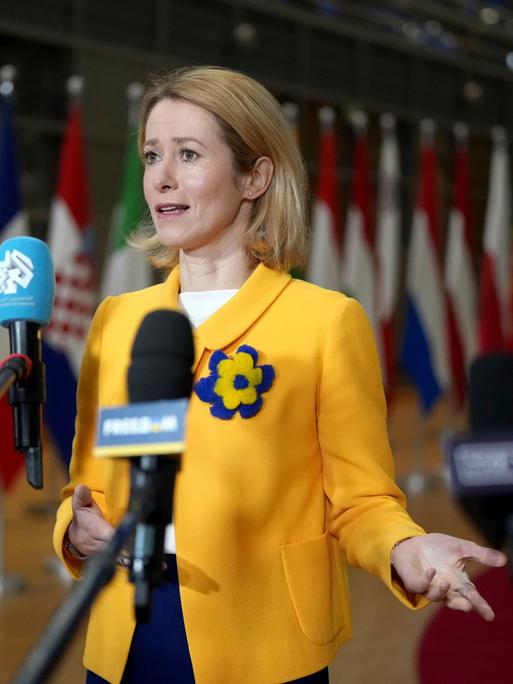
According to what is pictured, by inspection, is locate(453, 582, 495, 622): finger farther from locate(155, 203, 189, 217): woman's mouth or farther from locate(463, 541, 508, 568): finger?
locate(155, 203, 189, 217): woman's mouth

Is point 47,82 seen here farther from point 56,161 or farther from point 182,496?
point 182,496

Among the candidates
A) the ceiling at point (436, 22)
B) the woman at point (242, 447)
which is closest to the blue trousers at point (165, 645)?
the woman at point (242, 447)

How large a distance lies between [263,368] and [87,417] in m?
0.29

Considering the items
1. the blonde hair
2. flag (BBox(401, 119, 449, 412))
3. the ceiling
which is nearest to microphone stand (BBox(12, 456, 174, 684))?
the blonde hair

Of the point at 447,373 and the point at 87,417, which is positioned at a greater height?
the point at 87,417

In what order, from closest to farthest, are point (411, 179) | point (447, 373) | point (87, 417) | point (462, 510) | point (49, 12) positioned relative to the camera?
point (462, 510), point (87, 417), point (447, 373), point (49, 12), point (411, 179)

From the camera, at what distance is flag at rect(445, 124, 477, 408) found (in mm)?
8016

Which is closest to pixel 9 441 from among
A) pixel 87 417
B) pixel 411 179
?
pixel 87 417

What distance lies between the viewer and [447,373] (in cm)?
785

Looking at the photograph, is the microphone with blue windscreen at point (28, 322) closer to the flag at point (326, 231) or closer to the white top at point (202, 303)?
the white top at point (202, 303)

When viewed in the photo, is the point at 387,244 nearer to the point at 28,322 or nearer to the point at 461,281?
the point at 461,281

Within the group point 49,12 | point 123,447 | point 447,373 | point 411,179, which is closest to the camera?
point 123,447

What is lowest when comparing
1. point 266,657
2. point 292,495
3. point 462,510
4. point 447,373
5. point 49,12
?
point 447,373

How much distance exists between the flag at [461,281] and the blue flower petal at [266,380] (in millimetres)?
6689
